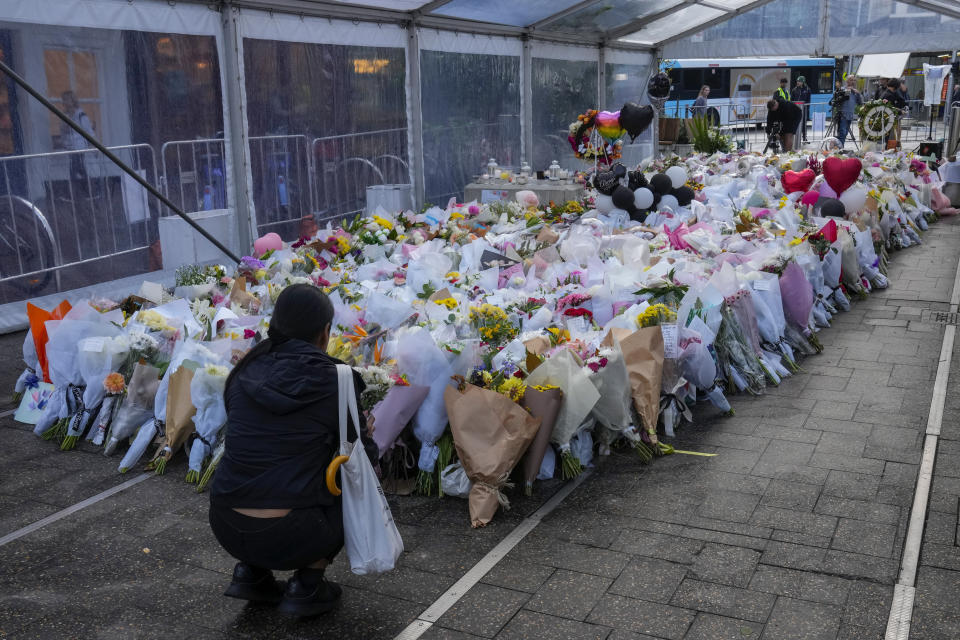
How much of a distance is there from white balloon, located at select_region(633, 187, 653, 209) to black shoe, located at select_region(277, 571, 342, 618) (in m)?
5.63

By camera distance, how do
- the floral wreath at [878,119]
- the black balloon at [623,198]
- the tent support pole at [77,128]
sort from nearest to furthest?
the tent support pole at [77,128], the black balloon at [623,198], the floral wreath at [878,119]

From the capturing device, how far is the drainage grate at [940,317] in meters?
6.55

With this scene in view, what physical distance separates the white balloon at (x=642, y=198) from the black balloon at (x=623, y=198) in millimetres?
44

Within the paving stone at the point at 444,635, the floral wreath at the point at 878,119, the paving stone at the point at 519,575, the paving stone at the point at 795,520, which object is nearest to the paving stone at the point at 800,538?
the paving stone at the point at 795,520

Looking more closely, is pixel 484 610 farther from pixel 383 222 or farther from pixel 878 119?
pixel 878 119

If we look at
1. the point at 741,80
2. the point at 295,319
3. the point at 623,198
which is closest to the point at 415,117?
the point at 623,198

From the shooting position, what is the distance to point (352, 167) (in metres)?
9.40

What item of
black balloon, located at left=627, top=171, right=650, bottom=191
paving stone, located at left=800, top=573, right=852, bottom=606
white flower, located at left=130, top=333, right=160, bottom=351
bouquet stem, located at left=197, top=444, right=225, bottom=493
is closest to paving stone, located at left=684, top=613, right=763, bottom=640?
paving stone, located at left=800, top=573, right=852, bottom=606

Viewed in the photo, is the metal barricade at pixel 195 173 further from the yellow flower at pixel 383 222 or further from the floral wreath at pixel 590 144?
the floral wreath at pixel 590 144

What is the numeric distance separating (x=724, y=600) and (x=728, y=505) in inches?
30.1

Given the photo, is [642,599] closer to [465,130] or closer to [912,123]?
[465,130]

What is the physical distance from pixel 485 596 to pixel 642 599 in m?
0.53

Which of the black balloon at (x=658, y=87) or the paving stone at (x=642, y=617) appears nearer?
the paving stone at (x=642, y=617)

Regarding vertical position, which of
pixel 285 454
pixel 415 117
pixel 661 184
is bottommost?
pixel 285 454
